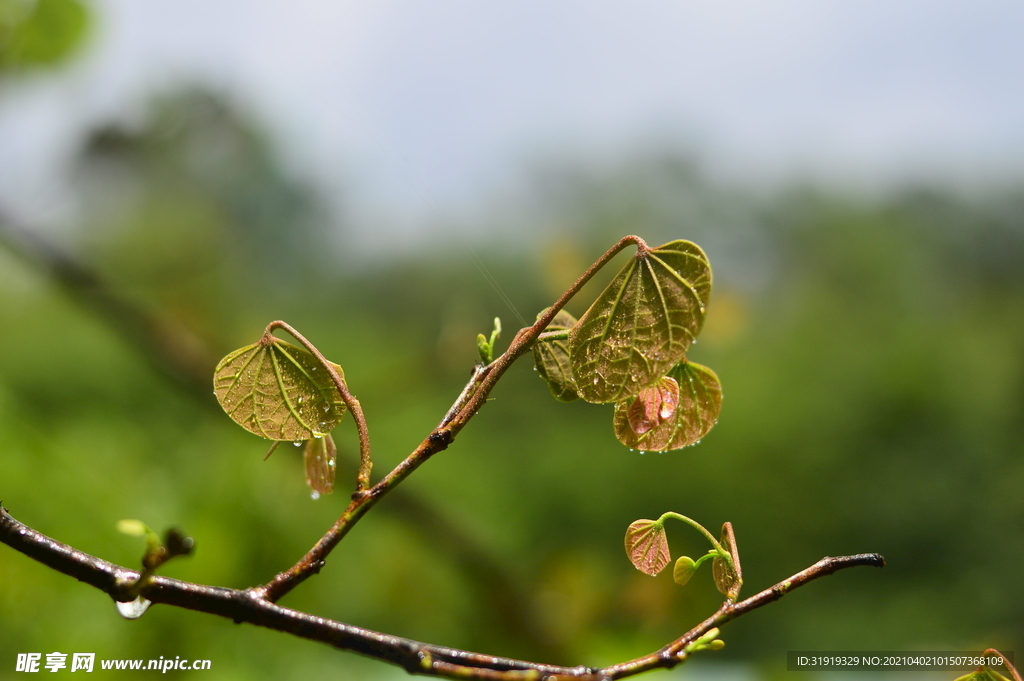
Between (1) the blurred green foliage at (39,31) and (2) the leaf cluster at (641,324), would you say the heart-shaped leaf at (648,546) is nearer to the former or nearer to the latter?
(2) the leaf cluster at (641,324)

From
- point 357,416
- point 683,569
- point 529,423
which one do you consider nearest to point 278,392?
point 357,416

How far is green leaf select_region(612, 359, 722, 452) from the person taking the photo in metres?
0.17

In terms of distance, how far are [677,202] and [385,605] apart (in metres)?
1.49

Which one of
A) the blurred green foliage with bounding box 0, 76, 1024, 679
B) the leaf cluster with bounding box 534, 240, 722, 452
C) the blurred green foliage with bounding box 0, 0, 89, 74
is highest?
the blurred green foliage with bounding box 0, 0, 89, 74

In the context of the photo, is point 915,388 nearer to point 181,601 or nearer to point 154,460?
point 154,460

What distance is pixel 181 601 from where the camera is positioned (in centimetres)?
14

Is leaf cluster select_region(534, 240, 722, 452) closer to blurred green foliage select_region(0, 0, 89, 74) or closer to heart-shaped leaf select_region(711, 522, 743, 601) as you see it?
heart-shaped leaf select_region(711, 522, 743, 601)

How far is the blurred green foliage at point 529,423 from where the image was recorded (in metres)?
0.68

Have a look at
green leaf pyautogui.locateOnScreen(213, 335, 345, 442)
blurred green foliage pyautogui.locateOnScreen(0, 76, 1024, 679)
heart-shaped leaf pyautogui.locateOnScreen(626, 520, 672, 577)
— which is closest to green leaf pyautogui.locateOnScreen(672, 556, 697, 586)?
heart-shaped leaf pyautogui.locateOnScreen(626, 520, 672, 577)

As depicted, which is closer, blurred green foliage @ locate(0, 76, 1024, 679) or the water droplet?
the water droplet

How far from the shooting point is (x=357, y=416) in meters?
0.16

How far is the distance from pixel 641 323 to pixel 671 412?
0.04 metres

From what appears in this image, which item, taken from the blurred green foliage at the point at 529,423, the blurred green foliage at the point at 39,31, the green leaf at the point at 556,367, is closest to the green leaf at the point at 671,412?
the green leaf at the point at 556,367

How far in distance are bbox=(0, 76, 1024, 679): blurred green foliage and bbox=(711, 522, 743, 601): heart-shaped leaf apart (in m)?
0.31
